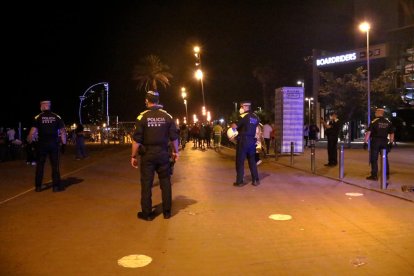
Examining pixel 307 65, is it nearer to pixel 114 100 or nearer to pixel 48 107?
pixel 114 100

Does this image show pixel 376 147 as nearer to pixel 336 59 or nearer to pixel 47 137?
pixel 47 137

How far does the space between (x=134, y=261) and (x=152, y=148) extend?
252cm

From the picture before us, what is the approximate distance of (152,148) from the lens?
309 inches

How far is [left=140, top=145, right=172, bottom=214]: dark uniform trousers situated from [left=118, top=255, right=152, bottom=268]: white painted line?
78.8 inches

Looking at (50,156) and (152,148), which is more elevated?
(152,148)

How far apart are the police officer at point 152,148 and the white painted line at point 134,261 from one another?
1.99m

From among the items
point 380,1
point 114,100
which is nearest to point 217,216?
point 380,1

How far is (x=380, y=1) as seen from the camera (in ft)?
178

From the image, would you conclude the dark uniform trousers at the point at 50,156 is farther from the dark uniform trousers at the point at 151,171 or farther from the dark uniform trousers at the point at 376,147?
the dark uniform trousers at the point at 376,147

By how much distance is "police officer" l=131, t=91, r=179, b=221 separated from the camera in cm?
781

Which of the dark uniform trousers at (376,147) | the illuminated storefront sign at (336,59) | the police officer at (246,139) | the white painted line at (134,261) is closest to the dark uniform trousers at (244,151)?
the police officer at (246,139)

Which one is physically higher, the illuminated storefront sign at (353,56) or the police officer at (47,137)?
the illuminated storefront sign at (353,56)

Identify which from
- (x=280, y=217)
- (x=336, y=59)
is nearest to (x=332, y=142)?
(x=280, y=217)

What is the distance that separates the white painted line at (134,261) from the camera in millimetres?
5535
